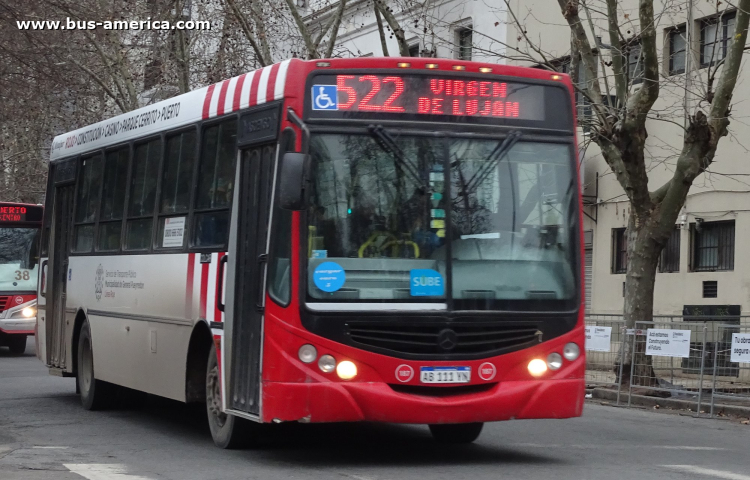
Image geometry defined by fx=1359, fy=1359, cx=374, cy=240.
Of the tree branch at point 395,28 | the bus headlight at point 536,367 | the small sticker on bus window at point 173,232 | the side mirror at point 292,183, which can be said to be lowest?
the bus headlight at point 536,367

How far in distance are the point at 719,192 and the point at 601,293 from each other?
3981mm

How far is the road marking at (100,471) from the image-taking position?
9180mm

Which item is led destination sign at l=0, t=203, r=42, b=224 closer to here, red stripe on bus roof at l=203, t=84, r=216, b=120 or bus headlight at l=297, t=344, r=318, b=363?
red stripe on bus roof at l=203, t=84, r=216, b=120

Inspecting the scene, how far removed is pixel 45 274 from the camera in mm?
16500

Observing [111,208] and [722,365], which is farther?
[722,365]

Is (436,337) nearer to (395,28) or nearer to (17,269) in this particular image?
(395,28)

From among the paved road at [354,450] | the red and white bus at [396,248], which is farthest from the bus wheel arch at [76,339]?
the red and white bus at [396,248]

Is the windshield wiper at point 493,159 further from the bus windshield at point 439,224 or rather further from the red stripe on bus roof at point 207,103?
the red stripe on bus roof at point 207,103

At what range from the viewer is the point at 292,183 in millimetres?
9289

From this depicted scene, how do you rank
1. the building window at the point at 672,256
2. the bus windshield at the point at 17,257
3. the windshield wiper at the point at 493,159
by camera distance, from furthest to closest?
the bus windshield at the point at 17,257, the building window at the point at 672,256, the windshield wiper at the point at 493,159

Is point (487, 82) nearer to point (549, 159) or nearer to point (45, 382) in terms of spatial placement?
point (549, 159)

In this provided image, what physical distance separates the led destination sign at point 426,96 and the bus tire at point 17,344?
19.2 metres

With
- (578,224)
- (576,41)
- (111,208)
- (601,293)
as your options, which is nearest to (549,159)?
(578,224)

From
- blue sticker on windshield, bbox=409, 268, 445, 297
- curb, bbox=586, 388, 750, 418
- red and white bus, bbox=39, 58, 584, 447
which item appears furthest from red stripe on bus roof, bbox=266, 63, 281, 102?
curb, bbox=586, 388, 750, 418
